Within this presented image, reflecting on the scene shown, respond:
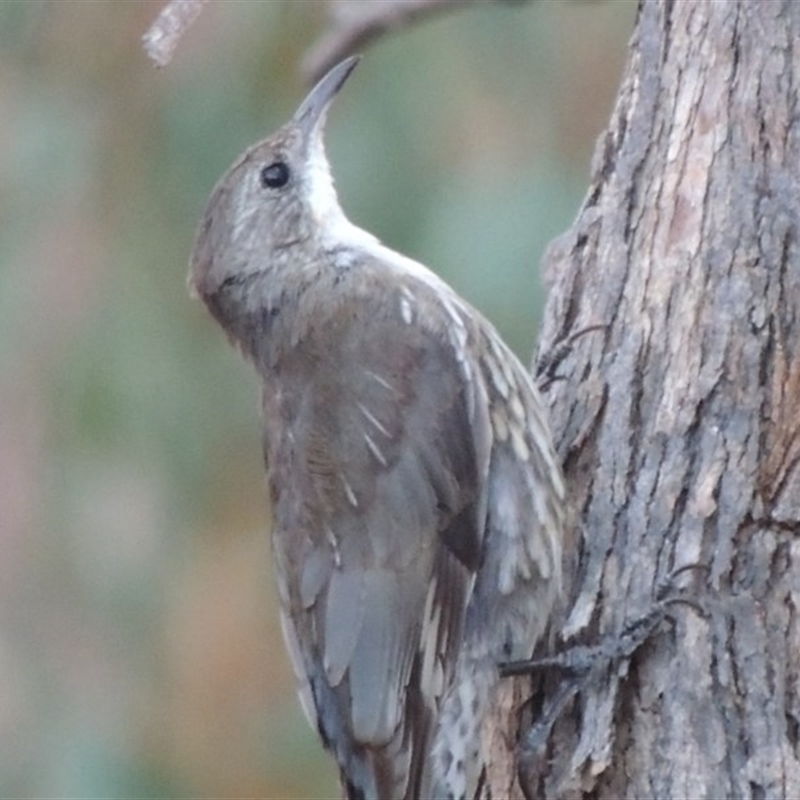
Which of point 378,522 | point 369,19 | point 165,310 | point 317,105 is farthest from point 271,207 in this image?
point 165,310

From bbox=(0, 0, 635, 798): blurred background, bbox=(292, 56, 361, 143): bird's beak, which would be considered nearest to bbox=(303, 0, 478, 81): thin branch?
bbox=(292, 56, 361, 143): bird's beak

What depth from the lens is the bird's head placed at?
3561mm

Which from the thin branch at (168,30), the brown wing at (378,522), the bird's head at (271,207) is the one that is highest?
the thin branch at (168,30)

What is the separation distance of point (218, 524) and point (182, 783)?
579 mm

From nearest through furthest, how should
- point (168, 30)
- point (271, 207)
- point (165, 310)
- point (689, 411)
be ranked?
point (168, 30), point (689, 411), point (271, 207), point (165, 310)

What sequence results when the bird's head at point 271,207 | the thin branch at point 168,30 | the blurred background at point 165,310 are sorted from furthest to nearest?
the blurred background at point 165,310
the bird's head at point 271,207
the thin branch at point 168,30

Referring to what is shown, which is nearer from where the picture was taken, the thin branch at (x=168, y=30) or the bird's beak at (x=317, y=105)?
the thin branch at (x=168, y=30)

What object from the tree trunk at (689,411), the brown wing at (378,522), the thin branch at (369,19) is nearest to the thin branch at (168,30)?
the brown wing at (378,522)

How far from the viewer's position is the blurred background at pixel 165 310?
462cm

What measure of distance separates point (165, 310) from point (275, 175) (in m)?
1.11

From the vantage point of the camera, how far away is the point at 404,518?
122 inches

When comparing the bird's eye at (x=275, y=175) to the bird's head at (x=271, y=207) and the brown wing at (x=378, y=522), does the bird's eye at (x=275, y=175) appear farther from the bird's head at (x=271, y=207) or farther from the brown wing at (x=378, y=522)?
the brown wing at (x=378, y=522)

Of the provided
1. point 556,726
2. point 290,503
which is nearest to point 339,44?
point 290,503

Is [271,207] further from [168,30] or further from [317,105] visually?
[168,30]
